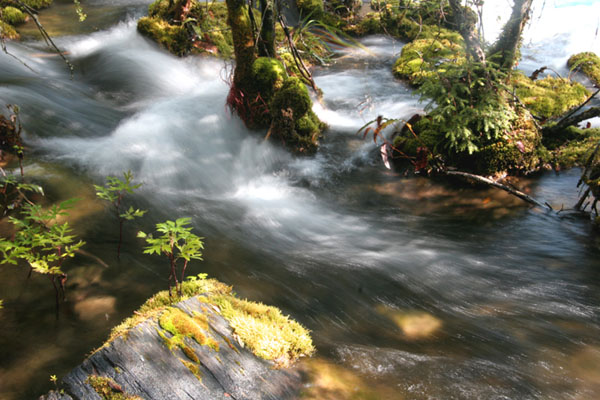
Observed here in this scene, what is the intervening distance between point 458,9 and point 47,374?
7197mm

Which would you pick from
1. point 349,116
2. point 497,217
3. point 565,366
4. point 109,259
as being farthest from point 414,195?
point 109,259

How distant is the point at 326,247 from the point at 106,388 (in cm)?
311

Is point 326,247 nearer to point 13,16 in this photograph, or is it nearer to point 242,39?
point 242,39

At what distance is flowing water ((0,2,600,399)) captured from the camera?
2.50 meters

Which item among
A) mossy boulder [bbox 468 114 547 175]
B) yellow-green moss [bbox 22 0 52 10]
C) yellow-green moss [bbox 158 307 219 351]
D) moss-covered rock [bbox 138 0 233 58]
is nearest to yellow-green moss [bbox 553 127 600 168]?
mossy boulder [bbox 468 114 547 175]

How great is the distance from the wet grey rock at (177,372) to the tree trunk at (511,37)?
6014mm

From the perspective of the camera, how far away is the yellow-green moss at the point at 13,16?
1023cm

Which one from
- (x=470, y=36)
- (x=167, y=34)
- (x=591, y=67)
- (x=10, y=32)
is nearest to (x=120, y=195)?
(x=470, y=36)

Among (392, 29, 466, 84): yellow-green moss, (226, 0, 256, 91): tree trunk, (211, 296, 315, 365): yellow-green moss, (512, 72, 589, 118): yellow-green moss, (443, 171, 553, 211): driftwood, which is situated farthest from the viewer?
(392, 29, 466, 84): yellow-green moss

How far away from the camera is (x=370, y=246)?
4594mm

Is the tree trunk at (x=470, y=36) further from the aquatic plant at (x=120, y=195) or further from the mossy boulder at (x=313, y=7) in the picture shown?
the mossy boulder at (x=313, y=7)

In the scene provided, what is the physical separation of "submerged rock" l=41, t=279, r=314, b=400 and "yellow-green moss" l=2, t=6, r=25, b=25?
12428 millimetres

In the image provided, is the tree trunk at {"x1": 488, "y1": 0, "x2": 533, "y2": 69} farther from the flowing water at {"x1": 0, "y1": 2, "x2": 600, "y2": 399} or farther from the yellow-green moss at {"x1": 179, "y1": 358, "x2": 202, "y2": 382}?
the yellow-green moss at {"x1": 179, "y1": 358, "x2": 202, "y2": 382}

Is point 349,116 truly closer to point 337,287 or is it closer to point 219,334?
point 337,287
